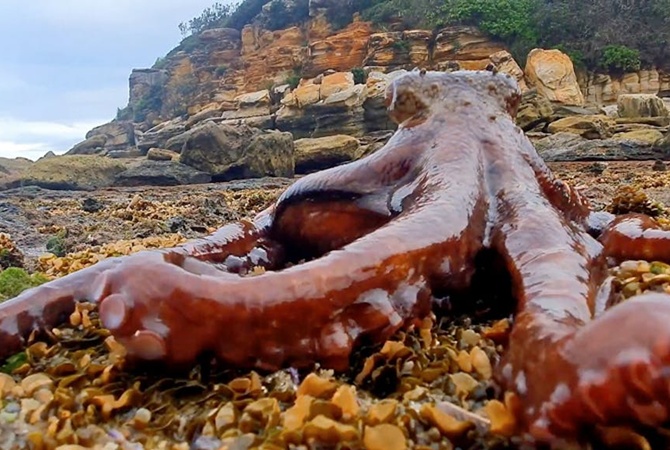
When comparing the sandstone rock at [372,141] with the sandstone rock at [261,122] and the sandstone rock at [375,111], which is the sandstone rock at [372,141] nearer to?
the sandstone rock at [375,111]

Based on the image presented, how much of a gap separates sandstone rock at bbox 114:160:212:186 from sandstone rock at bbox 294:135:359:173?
4.35m

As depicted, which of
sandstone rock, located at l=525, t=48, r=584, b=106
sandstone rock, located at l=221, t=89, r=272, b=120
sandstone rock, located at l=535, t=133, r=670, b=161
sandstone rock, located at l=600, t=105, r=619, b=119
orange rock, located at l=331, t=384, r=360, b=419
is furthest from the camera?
sandstone rock, located at l=221, t=89, r=272, b=120

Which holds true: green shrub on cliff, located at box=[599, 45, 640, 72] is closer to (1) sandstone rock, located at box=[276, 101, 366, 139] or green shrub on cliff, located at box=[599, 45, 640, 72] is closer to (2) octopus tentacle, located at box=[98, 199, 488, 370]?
(1) sandstone rock, located at box=[276, 101, 366, 139]

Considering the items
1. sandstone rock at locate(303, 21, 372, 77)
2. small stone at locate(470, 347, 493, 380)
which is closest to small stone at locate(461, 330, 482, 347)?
small stone at locate(470, 347, 493, 380)

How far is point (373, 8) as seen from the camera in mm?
46719

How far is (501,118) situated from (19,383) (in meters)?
2.18

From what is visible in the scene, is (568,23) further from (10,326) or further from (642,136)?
(10,326)

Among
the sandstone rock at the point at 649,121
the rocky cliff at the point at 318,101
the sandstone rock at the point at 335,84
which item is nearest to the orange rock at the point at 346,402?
the rocky cliff at the point at 318,101

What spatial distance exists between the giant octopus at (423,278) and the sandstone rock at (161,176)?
24.0m

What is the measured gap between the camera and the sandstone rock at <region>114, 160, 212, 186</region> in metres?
26.0

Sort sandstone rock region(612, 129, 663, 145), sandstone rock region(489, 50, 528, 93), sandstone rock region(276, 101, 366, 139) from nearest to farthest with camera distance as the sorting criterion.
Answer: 1. sandstone rock region(612, 129, 663, 145)
2. sandstone rock region(276, 101, 366, 139)
3. sandstone rock region(489, 50, 528, 93)

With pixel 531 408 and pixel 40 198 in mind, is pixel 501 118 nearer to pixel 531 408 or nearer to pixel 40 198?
pixel 531 408

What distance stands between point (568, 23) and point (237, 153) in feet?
81.0

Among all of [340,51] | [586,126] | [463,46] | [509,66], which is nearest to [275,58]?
[340,51]
